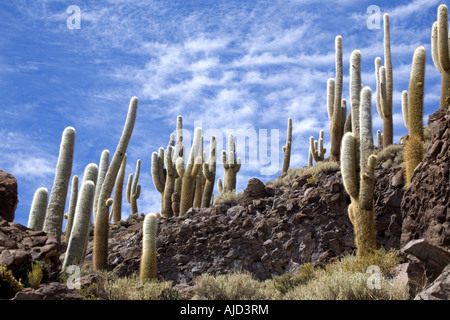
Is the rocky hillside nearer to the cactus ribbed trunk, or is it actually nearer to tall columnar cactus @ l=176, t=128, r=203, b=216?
the cactus ribbed trunk

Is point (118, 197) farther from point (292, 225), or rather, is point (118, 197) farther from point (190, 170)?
point (292, 225)

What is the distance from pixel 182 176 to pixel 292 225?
791cm

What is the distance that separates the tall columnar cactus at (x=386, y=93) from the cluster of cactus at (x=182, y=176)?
843cm

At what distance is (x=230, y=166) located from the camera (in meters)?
28.2

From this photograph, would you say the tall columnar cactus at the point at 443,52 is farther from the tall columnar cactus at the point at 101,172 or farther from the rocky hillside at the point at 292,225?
the tall columnar cactus at the point at 101,172

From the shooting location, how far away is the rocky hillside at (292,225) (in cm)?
1397

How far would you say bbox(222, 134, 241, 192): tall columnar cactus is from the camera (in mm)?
28000

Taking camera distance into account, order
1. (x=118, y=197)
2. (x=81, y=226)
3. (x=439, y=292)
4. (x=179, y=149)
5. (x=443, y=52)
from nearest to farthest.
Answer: (x=439, y=292) < (x=81, y=226) < (x=443, y=52) < (x=179, y=149) < (x=118, y=197)

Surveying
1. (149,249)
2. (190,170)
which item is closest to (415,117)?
(149,249)

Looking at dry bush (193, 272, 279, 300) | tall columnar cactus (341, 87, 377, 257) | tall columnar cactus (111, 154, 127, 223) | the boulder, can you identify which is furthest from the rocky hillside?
tall columnar cactus (111, 154, 127, 223)

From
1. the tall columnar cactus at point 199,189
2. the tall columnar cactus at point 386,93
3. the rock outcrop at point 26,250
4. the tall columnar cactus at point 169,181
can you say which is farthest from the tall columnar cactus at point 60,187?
the tall columnar cactus at point 386,93

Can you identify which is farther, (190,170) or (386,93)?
(190,170)

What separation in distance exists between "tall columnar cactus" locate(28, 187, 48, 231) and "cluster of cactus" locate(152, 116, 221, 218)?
31.8 ft

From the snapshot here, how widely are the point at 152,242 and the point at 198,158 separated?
10646 mm
